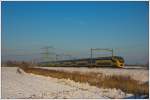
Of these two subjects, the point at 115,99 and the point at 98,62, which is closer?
the point at 115,99

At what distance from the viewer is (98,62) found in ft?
36.3

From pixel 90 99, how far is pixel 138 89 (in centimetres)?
109

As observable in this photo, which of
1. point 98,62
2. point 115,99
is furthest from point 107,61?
point 115,99

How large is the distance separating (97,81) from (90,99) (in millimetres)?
2047

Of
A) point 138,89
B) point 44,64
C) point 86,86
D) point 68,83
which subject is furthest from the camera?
point 44,64

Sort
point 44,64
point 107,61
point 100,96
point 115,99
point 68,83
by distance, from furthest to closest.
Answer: point 44,64
point 107,61
point 68,83
point 100,96
point 115,99

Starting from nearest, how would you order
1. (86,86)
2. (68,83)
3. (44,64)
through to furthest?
1. (86,86)
2. (68,83)
3. (44,64)

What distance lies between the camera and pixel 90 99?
4.78 metres

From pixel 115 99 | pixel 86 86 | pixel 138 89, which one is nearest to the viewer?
pixel 115 99

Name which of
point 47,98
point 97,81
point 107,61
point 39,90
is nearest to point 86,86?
point 97,81

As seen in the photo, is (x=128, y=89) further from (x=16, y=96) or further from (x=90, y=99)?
(x=16, y=96)

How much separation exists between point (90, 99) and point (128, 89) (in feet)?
3.37

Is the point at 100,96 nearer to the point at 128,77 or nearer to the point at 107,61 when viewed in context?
the point at 128,77

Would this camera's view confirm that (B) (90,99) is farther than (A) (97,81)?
No
